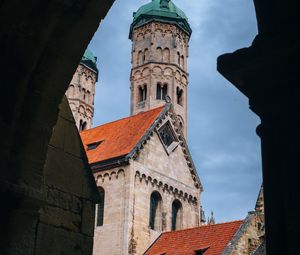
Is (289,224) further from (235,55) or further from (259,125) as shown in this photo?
(235,55)

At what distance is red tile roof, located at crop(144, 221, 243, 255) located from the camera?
27.4m

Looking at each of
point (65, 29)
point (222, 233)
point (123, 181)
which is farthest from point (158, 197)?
point (65, 29)

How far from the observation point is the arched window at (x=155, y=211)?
108ft

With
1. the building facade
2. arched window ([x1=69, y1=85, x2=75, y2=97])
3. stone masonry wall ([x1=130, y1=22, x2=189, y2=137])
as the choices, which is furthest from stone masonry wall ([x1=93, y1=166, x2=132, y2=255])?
arched window ([x1=69, y1=85, x2=75, y2=97])

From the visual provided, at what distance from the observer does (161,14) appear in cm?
5359

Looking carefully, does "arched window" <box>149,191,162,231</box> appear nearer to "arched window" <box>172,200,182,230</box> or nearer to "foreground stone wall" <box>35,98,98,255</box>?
"arched window" <box>172,200,182,230</box>

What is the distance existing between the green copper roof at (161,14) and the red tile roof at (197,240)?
26449 mm

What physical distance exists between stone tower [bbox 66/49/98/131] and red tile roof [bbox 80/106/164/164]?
554 inches

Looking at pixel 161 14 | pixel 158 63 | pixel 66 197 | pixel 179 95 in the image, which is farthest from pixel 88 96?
pixel 66 197

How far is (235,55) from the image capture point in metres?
4.22

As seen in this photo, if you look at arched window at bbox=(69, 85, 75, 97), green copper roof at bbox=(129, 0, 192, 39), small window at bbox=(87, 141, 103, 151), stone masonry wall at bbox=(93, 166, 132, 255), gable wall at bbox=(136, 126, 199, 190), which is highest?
green copper roof at bbox=(129, 0, 192, 39)

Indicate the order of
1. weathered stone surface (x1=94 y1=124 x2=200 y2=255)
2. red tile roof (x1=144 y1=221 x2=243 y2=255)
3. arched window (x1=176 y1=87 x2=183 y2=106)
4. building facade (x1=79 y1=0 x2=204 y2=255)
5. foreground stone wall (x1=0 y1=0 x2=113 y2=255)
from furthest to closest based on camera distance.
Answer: arched window (x1=176 y1=87 x2=183 y2=106) < building facade (x1=79 y1=0 x2=204 y2=255) < weathered stone surface (x1=94 y1=124 x2=200 y2=255) < red tile roof (x1=144 y1=221 x2=243 y2=255) < foreground stone wall (x1=0 y1=0 x2=113 y2=255)

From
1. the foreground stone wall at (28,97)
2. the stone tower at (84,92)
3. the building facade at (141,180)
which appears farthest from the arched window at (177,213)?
the foreground stone wall at (28,97)

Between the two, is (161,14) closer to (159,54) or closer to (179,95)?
(159,54)
